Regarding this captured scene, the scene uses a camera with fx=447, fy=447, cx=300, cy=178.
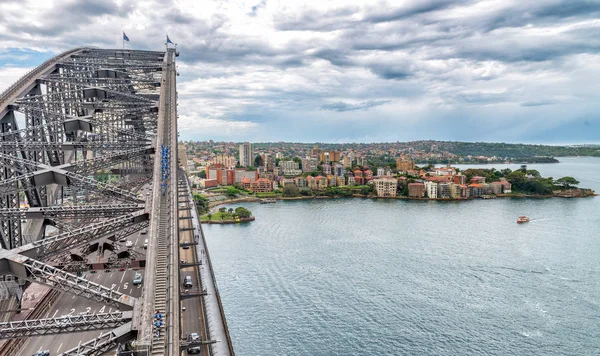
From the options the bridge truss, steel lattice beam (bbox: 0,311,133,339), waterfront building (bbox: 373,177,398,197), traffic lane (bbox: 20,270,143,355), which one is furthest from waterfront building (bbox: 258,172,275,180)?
steel lattice beam (bbox: 0,311,133,339)

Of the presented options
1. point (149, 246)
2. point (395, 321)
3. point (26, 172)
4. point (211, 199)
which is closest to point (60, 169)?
point (26, 172)

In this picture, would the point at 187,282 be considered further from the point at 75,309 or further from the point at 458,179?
the point at 458,179

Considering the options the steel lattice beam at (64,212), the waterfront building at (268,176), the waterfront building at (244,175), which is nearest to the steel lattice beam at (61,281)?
the steel lattice beam at (64,212)

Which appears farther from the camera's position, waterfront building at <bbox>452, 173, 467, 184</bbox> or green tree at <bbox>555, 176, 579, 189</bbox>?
waterfront building at <bbox>452, 173, 467, 184</bbox>

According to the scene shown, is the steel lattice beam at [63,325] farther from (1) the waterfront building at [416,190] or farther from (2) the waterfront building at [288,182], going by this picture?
(2) the waterfront building at [288,182]

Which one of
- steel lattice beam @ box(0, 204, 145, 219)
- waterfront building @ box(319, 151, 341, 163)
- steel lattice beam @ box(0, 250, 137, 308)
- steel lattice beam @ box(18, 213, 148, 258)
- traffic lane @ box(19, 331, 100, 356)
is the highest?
steel lattice beam @ box(0, 204, 145, 219)

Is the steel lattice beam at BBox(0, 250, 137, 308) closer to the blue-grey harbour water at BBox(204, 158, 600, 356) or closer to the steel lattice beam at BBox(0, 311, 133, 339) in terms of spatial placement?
the steel lattice beam at BBox(0, 311, 133, 339)

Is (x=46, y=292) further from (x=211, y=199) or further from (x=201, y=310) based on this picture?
(x=211, y=199)
